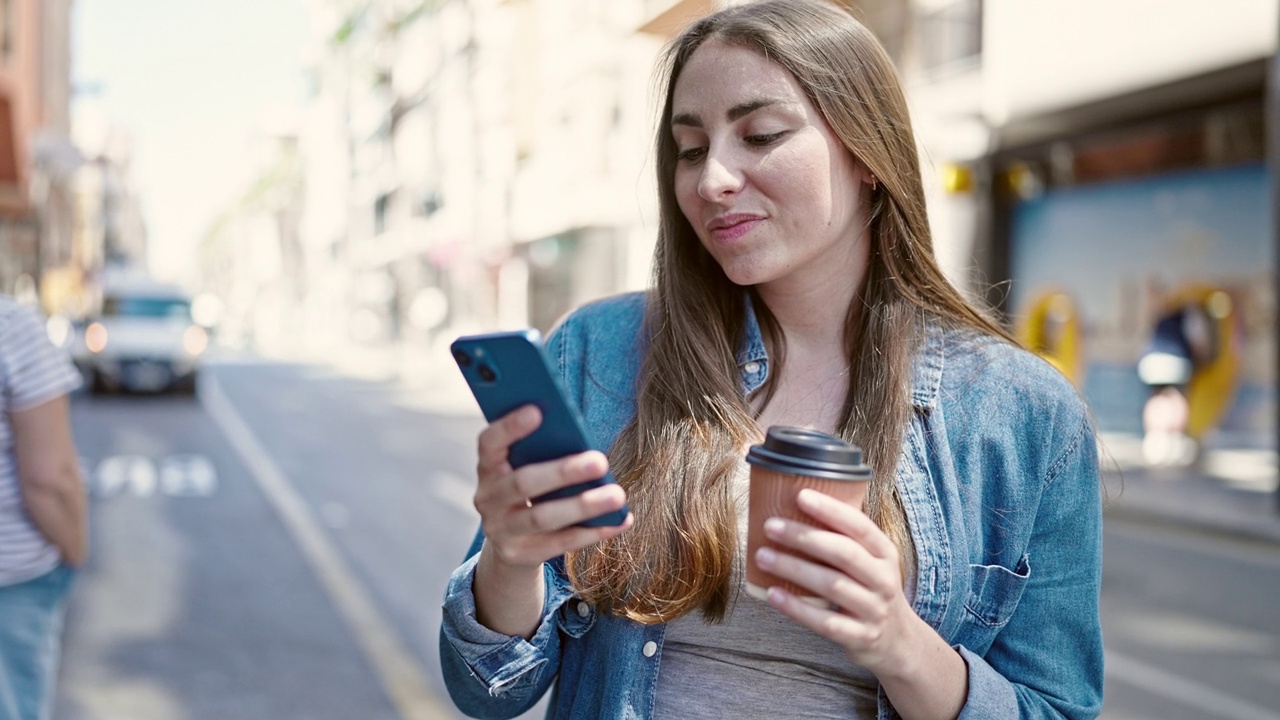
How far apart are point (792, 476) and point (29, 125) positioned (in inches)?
811

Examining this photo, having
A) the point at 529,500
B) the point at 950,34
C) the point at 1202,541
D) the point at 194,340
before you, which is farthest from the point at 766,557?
the point at 194,340

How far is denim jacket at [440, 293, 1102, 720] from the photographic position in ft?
4.93

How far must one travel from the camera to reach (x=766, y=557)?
3.82ft

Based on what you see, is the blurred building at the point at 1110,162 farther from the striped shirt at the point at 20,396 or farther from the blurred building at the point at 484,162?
the striped shirt at the point at 20,396

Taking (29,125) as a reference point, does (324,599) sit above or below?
below

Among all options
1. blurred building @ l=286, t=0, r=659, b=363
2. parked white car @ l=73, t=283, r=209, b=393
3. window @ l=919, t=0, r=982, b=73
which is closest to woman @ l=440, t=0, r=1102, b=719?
blurred building @ l=286, t=0, r=659, b=363

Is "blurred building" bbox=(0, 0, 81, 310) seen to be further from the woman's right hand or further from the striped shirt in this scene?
the woman's right hand

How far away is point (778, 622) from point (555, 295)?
95.0 ft

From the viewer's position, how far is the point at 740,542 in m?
1.48

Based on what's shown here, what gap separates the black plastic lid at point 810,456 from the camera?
3.74 feet

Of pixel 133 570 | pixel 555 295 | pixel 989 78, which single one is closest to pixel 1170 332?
pixel 989 78

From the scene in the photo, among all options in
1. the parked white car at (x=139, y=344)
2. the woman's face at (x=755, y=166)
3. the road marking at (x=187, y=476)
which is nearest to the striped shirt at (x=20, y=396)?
the woman's face at (x=755, y=166)

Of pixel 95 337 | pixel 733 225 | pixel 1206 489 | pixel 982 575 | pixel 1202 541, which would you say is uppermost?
pixel 733 225

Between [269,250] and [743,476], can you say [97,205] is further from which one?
[743,476]
